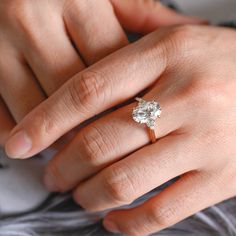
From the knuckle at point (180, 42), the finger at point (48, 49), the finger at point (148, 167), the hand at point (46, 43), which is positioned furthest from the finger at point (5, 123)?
the knuckle at point (180, 42)

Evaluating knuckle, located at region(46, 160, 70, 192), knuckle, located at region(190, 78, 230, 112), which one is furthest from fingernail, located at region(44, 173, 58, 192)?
knuckle, located at region(190, 78, 230, 112)

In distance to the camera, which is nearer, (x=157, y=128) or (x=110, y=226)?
(x=157, y=128)

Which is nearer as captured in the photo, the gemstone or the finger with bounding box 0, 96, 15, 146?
the gemstone

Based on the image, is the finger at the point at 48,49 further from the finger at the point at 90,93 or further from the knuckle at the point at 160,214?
the knuckle at the point at 160,214

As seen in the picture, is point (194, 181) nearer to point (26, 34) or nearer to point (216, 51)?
point (216, 51)

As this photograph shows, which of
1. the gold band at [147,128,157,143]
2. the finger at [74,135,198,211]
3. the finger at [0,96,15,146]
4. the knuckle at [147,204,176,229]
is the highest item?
the finger at [0,96,15,146]

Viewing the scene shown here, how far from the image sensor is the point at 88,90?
70 cm

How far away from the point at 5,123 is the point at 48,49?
0.59 ft

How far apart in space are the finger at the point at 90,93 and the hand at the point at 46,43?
0.06m

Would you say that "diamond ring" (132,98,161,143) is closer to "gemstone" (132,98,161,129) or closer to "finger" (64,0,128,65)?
"gemstone" (132,98,161,129)

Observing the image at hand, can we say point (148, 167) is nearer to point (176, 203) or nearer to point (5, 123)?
point (176, 203)

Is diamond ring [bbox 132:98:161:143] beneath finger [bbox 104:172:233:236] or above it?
above

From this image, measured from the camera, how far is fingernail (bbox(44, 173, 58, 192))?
82cm

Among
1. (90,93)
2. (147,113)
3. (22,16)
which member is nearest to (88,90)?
(90,93)
